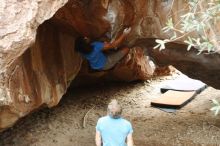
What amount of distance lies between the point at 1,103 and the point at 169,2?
2961 mm

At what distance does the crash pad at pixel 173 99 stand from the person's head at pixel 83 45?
2.26 m

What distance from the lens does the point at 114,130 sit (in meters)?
4.66

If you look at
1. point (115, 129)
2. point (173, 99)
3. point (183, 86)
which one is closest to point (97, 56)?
point (173, 99)

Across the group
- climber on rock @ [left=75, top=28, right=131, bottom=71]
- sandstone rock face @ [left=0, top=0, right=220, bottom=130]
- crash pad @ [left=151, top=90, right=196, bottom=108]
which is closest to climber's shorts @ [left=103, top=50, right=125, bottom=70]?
climber on rock @ [left=75, top=28, right=131, bottom=71]

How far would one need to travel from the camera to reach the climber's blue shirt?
717cm

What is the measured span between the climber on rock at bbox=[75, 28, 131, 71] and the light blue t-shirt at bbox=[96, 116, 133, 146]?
2.51 metres

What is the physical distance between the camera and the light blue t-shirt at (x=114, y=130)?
4.66 meters

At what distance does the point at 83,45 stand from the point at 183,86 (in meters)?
3.63

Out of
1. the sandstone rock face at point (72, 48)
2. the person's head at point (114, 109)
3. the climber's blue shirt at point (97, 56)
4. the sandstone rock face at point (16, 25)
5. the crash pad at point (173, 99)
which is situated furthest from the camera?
the crash pad at point (173, 99)

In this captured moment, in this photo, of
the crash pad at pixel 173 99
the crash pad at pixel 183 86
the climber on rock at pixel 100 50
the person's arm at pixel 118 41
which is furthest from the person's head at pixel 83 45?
the crash pad at pixel 183 86

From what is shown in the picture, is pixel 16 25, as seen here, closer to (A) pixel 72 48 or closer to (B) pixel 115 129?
(B) pixel 115 129

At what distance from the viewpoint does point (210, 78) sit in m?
7.60

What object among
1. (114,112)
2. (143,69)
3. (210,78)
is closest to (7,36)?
(114,112)

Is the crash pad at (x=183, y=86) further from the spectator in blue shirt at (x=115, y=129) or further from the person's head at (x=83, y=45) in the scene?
the spectator in blue shirt at (x=115, y=129)
